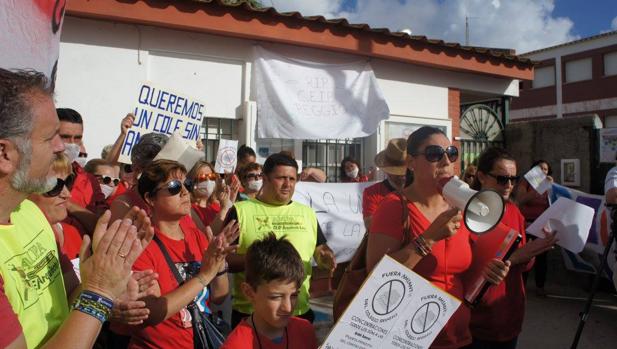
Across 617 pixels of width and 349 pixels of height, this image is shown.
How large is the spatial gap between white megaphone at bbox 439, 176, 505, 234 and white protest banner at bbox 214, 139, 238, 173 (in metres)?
3.18

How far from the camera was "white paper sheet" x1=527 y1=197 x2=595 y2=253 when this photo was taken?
337 cm

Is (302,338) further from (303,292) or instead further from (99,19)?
(99,19)

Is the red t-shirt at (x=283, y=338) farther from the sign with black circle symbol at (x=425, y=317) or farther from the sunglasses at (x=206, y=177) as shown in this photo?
the sunglasses at (x=206, y=177)

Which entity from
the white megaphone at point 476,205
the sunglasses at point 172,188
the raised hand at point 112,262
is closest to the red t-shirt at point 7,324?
the raised hand at point 112,262

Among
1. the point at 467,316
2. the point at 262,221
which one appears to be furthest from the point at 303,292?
the point at 467,316

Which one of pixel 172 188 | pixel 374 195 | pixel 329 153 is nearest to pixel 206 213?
pixel 172 188

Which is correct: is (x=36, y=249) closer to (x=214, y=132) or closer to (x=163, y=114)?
(x=163, y=114)

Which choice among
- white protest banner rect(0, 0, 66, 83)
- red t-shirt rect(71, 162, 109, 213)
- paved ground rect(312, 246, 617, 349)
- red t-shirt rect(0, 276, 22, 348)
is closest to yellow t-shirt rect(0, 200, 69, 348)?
red t-shirt rect(0, 276, 22, 348)

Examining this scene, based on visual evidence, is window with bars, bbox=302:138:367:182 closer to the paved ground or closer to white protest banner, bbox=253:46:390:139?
white protest banner, bbox=253:46:390:139

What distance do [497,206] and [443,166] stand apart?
1.13 feet

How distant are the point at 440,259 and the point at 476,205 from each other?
0.34m

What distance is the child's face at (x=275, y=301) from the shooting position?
7.28 ft

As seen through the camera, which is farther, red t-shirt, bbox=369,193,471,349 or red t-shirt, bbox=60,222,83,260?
red t-shirt, bbox=60,222,83,260

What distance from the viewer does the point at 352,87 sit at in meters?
8.12
